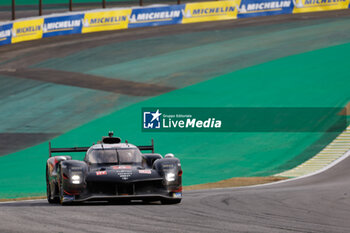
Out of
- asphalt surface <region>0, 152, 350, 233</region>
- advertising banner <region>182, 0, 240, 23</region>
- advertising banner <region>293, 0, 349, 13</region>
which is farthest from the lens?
advertising banner <region>293, 0, 349, 13</region>

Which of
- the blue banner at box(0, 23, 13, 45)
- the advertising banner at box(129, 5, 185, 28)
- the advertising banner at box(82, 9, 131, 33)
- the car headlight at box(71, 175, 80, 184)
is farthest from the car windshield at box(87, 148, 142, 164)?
the advertising banner at box(129, 5, 185, 28)

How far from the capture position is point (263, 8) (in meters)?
53.7

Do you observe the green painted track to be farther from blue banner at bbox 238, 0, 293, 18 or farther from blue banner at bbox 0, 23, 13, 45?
blue banner at bbox 0, 23, 13, 45

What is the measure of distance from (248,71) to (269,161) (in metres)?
13.0

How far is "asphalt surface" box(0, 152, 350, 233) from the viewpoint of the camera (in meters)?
9.18

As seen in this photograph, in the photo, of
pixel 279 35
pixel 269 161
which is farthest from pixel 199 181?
pixel 279 35

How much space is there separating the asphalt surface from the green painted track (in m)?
10.6

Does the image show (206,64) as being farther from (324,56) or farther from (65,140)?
(65,140)

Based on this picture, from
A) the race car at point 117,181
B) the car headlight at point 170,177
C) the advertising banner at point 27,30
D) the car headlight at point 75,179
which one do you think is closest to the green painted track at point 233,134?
the race car at point 117,181

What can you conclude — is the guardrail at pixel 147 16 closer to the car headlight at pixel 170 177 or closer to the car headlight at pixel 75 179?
the car headlight at pixel 75 179

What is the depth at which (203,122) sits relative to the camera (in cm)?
3055

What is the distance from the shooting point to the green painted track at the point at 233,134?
2478 cm

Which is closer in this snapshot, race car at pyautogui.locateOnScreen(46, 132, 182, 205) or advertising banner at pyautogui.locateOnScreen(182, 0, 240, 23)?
race car at pyautogui.locateOnScreen(46, 132, 182, 205)

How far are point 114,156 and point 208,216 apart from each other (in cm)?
403
